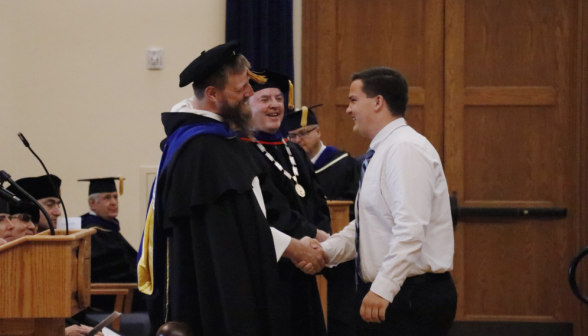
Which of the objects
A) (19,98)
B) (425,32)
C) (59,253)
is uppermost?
(425,32)

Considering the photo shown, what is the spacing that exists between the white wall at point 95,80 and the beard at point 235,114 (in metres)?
3.58

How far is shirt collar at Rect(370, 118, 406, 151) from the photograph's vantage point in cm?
297

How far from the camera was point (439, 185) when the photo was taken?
2867 millimetres

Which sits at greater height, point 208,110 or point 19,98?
point 19,98

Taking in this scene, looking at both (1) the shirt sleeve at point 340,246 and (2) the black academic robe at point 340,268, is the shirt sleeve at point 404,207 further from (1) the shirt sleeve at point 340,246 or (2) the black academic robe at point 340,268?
(1) the shirt sleeve at point 340,246

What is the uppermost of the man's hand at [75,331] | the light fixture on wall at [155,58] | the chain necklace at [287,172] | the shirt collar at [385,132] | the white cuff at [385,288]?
the light fixture on wall at [155,58]

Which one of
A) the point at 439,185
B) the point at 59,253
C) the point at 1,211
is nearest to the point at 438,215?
the point at 439,185

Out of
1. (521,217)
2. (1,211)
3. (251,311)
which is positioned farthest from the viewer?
(521,217)

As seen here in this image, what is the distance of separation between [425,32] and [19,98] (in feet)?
12.4

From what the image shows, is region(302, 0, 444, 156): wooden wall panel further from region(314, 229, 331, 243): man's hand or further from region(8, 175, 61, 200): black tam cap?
region(314, 229, 331, 243): man's hand

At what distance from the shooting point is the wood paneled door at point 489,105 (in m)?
6.42

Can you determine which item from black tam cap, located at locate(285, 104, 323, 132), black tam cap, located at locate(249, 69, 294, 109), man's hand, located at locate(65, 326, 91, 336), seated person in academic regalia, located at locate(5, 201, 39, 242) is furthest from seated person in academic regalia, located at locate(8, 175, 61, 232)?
black tam cap, located at locate(249, 69, 294, 109)

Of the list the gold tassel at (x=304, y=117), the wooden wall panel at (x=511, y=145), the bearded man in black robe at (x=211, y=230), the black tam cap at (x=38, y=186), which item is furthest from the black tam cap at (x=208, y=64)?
the wooden wall panel at (x=511, y=145)

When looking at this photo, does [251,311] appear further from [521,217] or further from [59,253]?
[521,217]
